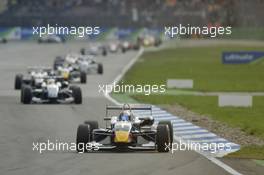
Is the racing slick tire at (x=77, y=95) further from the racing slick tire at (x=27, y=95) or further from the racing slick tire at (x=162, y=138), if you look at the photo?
the racing slick tire at (x=162, y=138)

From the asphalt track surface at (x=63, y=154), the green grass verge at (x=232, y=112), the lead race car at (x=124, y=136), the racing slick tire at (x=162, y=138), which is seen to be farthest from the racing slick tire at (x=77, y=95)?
the racing slick tire at (x=162, y=138)

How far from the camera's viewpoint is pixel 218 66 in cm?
7250

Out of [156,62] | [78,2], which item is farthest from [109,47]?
[156,62]

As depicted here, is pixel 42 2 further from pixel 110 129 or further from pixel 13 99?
pixel 110 129

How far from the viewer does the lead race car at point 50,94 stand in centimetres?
3381

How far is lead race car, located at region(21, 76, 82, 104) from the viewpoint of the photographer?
3381 centimetres

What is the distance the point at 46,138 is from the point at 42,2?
7044 centimetres

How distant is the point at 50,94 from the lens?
1336 inches

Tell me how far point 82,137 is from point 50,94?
13741mm

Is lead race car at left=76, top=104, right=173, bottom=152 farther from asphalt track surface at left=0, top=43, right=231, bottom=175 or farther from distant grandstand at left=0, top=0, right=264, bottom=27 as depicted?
distant grandstand at left=0, top=0, right=264, bottom=27

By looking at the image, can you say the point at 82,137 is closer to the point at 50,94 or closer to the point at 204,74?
the point at 50,94

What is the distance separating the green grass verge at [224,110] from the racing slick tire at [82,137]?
607 cm

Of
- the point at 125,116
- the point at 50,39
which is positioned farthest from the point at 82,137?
the point at 50,39

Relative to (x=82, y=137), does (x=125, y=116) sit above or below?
above
